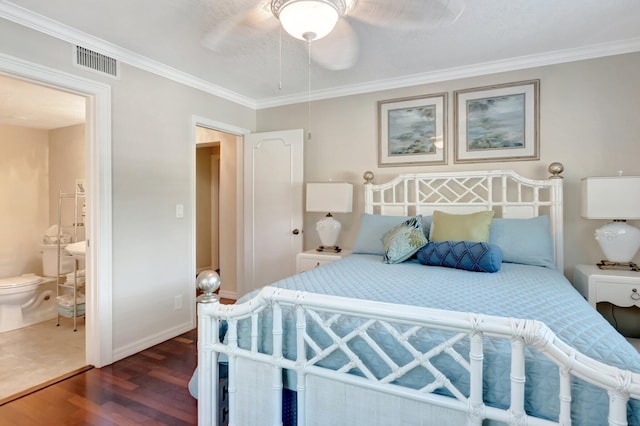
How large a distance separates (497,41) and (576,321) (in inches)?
87.0

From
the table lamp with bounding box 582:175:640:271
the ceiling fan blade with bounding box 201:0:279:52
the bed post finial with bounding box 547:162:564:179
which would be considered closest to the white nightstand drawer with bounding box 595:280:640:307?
the table lamp with bounding box 582:175:640:271

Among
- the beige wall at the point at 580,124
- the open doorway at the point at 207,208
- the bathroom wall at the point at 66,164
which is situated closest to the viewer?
the beige wall at the point at 580,124

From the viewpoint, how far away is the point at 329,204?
3.59 metres

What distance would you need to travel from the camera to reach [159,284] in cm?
320

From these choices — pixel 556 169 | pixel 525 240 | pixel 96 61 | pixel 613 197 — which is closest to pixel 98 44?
pixel 96 61

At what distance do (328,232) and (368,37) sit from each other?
1842 mm

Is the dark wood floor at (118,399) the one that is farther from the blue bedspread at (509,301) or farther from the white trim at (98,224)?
the blue bedspread at (509,301)

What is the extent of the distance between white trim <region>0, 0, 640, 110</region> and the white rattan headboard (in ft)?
2.99

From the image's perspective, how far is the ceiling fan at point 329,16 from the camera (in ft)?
5.93

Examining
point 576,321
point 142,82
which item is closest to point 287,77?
point 142,82

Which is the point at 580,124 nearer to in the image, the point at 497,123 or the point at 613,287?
the point at 497,123

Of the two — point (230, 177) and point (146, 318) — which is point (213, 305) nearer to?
point (146, 318)

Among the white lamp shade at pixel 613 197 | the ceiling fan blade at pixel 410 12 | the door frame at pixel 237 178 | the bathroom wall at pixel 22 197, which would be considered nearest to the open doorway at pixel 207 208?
the door frame at pixel 237 178

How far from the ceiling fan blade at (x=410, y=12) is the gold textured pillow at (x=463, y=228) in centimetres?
147
